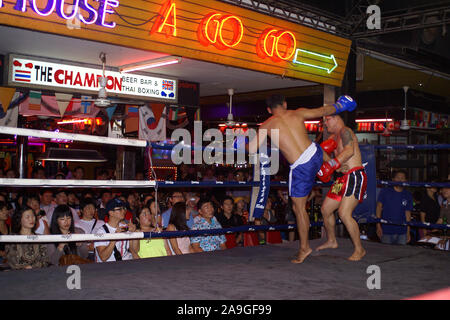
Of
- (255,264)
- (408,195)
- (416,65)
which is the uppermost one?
(416,65)

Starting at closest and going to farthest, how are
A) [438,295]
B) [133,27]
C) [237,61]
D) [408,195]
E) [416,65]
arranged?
[438,295]
[133,27]
[237,61]
[408,195]
[416,65]

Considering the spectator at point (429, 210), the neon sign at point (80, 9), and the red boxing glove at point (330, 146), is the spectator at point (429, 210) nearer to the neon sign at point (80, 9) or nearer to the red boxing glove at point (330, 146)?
the red boxing glove at point (330, 146)

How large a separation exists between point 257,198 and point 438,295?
82.0 inches

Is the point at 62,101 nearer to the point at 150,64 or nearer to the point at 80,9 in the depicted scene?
the point at 150,64

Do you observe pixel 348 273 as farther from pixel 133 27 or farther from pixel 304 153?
pixel 133 27

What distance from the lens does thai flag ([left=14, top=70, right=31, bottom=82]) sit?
6.16 metres

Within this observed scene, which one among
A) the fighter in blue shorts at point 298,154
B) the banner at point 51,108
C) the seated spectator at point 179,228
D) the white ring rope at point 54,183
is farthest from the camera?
the banner at point 51,108

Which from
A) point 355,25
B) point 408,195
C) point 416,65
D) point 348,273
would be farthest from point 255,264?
point 416,65

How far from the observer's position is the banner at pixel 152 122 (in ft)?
27.6

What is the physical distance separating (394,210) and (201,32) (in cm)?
389

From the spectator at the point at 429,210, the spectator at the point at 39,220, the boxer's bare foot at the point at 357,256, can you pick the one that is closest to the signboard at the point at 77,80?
the spectator at the point at 39,220

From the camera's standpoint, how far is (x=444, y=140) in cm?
1548

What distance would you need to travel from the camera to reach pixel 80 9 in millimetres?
4840

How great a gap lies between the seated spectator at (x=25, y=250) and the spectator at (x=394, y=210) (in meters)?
4.77
